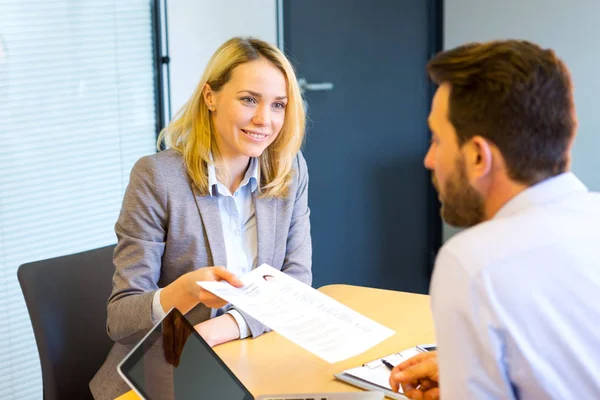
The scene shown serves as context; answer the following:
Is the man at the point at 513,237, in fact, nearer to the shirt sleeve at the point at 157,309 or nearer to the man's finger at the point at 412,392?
the man's finger at the point at 412,392

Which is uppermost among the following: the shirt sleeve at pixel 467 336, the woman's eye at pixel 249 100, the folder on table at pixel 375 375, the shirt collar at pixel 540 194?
the woman's eye at pixel 249 100

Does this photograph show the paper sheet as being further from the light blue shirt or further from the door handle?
the door handle

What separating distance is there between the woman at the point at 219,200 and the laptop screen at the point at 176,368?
0.37 metres

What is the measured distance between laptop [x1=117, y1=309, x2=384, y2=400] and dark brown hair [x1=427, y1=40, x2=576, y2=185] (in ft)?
1.92

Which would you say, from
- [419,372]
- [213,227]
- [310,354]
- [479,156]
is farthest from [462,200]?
[213,227]

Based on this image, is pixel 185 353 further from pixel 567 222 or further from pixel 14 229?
pixel 14 229

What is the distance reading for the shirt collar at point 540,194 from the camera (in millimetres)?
1185

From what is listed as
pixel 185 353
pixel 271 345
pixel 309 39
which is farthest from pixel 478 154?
pixel 309 39

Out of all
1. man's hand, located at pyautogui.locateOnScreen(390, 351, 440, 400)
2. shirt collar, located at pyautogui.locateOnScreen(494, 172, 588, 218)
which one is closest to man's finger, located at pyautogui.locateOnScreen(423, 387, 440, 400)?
man's hand, located at pyautogui.locateOnScreen(390, 351, 440, 400)

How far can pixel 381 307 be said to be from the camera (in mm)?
2143

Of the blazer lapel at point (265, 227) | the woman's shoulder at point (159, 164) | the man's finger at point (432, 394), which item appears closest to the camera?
the man's finger at point (432, 394)

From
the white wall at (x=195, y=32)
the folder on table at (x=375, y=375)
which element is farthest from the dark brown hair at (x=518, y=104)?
the white wall at (x=195, y=32)

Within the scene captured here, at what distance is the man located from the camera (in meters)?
1.06

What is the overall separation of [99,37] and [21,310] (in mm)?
1085
